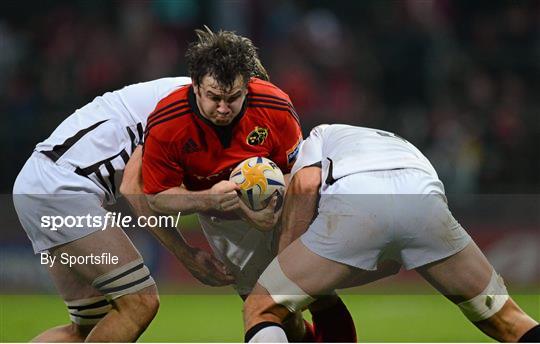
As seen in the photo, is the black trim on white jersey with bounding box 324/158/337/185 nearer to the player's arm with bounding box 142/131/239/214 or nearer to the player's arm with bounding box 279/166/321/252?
the player's arm with bounding box 279/166/321/252

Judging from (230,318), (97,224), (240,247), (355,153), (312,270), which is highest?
(355,153)

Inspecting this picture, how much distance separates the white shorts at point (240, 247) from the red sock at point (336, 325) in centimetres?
42

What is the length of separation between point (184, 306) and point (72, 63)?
3.19 meters

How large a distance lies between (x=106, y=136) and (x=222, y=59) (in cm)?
81

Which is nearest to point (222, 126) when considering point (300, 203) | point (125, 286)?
point (300, 203)

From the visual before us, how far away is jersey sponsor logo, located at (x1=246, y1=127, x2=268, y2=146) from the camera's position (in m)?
5.54

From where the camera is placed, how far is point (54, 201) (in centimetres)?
564

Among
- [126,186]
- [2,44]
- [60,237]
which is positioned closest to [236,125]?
[126,186]

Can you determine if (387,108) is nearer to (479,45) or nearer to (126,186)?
(479,45)

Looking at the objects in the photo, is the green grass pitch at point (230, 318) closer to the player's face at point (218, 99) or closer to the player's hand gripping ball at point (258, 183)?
the player's hand gripping ball at point (258, 183)

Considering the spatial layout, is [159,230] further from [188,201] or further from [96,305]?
[96,305]

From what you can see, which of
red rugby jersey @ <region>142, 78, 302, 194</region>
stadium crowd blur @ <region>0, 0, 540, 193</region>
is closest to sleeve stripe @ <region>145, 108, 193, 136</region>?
red rugby jersey @ <region>142, 78, 302, 194</region>

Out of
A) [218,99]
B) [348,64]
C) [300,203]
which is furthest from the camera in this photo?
[348,64]

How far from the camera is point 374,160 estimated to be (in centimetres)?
507
